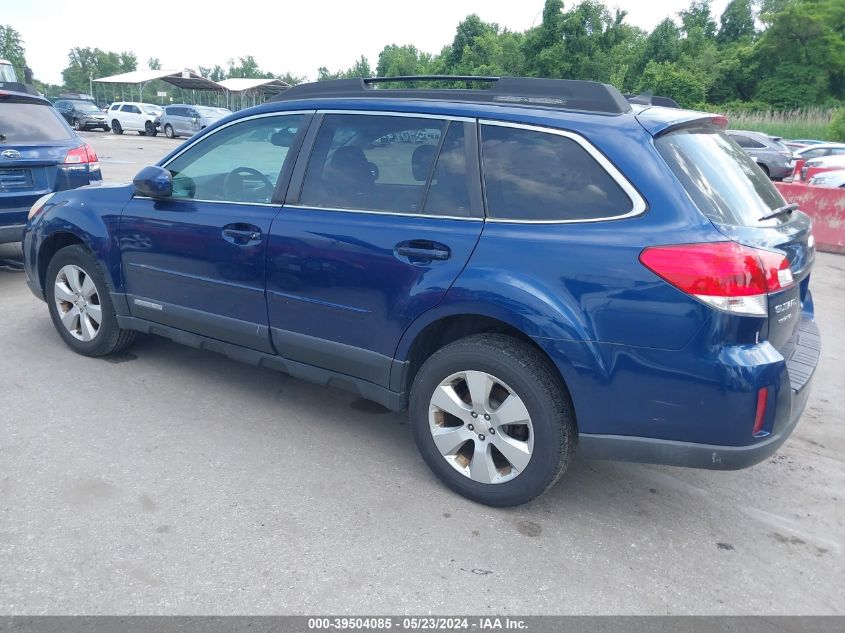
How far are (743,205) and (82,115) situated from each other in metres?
39.5

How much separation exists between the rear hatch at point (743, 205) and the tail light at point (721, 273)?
2.6 inches

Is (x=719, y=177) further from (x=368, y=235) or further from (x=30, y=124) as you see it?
(x=30, y=124)

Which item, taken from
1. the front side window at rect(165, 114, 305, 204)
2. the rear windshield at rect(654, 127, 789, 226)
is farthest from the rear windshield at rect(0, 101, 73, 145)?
the rear windshield at rect(654, 127, 789, 226)

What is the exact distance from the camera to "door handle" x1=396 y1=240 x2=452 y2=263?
3.15 meters

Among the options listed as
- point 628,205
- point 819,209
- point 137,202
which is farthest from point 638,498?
point 819,209

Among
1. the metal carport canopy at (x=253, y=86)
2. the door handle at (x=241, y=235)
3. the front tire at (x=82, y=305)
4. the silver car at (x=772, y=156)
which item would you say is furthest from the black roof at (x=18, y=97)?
the metal carport canopy at (x=253, y=86)

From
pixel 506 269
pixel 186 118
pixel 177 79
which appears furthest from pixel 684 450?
pixel 177 79

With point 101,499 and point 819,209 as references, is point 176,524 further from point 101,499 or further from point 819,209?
point 819,209

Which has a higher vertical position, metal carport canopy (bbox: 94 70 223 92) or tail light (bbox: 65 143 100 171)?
metal carport canopy (bbox: 94 70 223 92)

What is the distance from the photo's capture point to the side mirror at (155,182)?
410 centimetres

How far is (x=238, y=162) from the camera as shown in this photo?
4148 millimetres

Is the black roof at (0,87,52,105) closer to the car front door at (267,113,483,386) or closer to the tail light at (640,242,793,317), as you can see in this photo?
the car front door at (267,113,483,386)

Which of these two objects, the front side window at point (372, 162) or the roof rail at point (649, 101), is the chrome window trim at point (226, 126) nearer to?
the front side window at point (372, 162)

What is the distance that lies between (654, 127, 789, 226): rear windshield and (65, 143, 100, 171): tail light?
6077 mm
